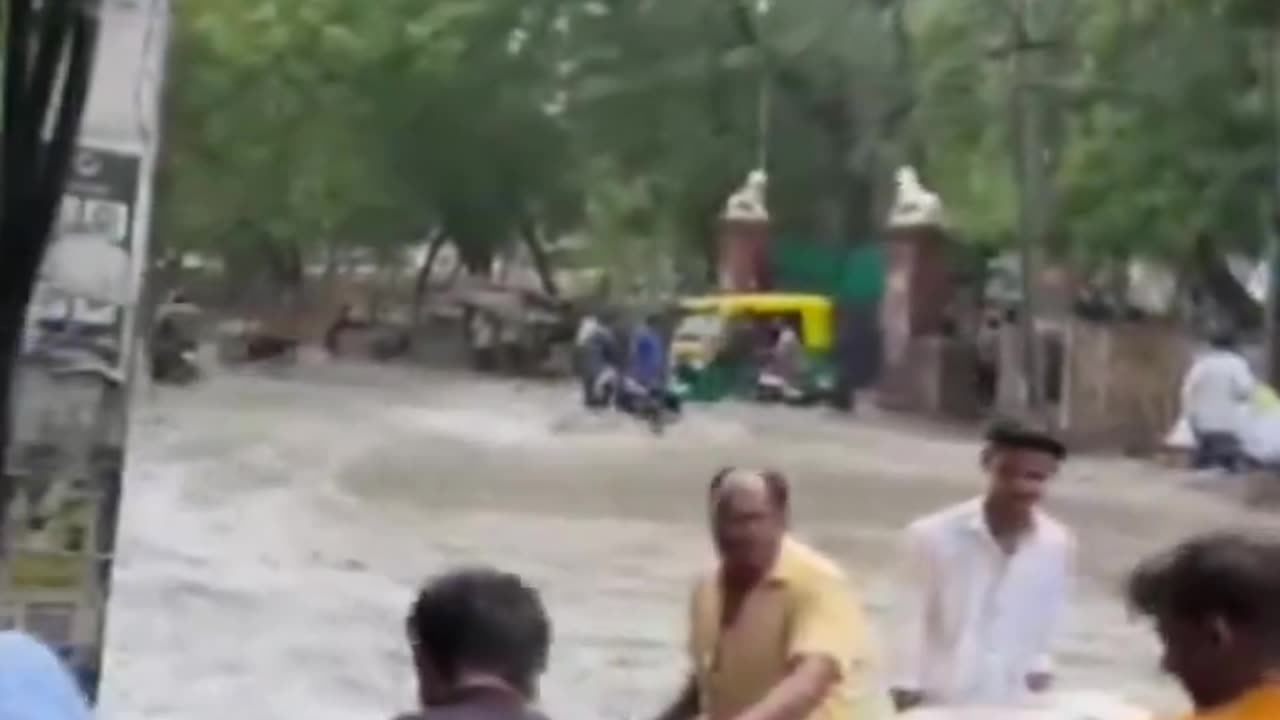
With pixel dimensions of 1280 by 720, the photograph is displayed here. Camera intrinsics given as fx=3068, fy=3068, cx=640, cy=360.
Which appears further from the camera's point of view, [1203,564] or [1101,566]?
[1101,566]

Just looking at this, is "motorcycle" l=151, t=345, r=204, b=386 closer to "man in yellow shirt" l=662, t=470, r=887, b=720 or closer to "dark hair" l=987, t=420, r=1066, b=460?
"dark hair" l=987, t=420, r=1066, b=460

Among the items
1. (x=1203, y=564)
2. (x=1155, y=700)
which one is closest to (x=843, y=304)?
(x=1155, y=700)

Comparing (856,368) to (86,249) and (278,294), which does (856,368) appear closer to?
(278,294)

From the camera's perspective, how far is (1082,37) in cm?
3216

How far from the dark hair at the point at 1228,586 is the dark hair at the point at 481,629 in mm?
736

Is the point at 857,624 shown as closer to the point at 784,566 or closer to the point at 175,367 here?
the point at 784,566

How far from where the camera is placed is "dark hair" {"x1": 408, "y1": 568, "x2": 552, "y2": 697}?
349cm

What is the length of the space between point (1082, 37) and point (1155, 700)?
2182 centimetres

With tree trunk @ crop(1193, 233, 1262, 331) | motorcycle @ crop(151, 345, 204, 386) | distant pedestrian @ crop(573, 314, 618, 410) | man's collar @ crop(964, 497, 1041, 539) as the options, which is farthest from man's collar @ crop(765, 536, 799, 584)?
motorcycle @ crop(151, 345, 204, 386)

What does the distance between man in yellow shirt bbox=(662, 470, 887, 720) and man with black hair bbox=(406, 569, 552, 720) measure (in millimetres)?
1555

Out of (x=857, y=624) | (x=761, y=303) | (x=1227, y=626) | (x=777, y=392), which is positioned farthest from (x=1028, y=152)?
(x=1227, y=626)

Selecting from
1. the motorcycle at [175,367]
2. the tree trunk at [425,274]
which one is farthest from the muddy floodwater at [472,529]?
the tree trunk at [425,274]

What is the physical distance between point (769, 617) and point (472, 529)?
13046 mm

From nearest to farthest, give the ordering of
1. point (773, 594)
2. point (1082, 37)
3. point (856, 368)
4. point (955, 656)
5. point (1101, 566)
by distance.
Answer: point (773, 594), point (955, 656), point (1101, 566), point (1082, 37), point (856, 368)
